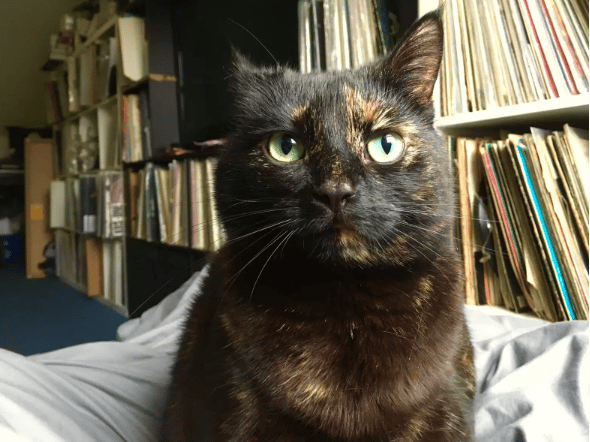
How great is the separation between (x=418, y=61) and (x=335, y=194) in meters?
0.27

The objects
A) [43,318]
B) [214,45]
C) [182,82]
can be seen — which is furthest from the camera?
[182,82]

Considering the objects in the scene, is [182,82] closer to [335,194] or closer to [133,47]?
[133,47]

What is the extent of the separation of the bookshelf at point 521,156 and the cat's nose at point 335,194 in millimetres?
521

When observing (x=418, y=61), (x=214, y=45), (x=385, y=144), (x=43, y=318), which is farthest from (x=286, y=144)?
(x=214, y=45)

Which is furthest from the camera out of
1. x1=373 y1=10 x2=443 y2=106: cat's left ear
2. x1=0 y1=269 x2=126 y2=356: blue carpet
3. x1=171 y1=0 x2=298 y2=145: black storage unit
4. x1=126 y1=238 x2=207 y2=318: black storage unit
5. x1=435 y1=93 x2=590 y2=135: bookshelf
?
x1=126 y1=238 x2=207 y2=318: black storage unit

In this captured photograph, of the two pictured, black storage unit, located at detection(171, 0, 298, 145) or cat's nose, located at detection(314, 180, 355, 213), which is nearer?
cat's nose, located at detection(314, 180, 355, 213)

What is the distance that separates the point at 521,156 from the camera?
0.78 metres

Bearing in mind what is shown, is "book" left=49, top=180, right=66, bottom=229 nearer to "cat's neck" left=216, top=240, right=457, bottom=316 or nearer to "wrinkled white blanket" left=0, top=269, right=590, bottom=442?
"wrinkled white blanket" left=0, top=269, right=590, bottom=442

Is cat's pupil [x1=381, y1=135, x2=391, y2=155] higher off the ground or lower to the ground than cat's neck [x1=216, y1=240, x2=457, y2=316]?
higher

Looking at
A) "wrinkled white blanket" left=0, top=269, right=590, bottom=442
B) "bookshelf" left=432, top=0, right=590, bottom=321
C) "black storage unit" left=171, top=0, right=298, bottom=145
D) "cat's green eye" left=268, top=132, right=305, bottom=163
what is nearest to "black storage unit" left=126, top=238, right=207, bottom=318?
"black storage unit" left=171, top=0, right=298, bottom=145

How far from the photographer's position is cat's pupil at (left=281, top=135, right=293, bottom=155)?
415 mm

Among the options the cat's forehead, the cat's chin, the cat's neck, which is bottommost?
the cat's neck

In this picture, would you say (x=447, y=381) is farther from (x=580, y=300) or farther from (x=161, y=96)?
(x=161, y=96)

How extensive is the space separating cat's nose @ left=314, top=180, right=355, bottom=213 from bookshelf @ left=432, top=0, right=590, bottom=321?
52 centimetres
